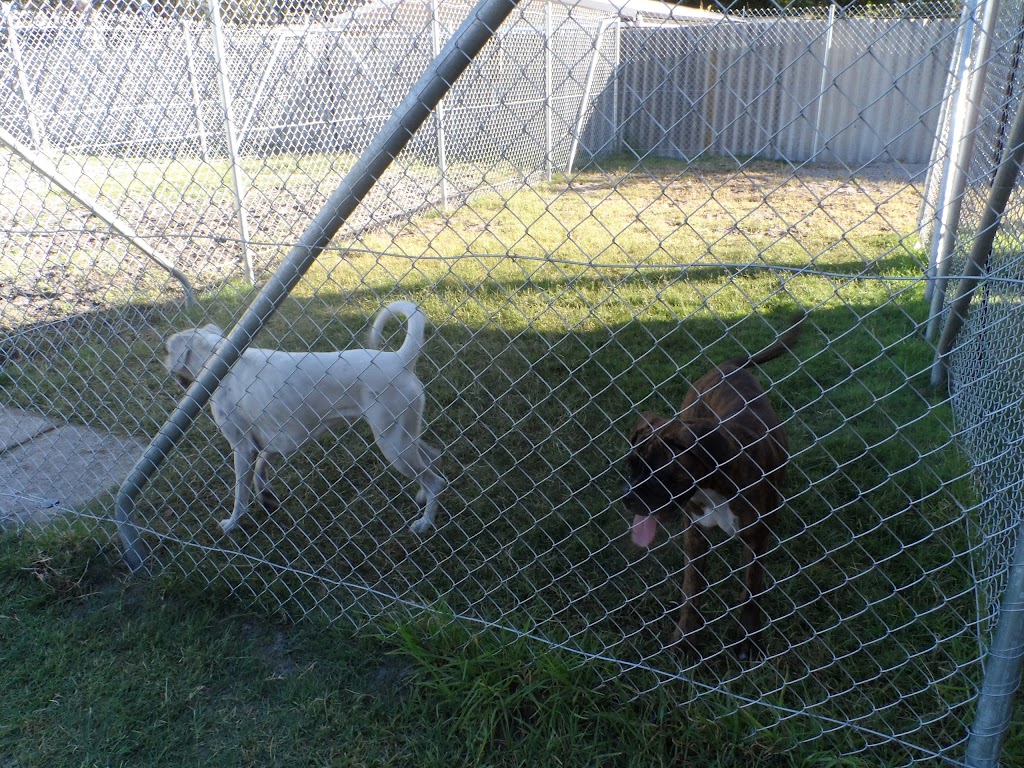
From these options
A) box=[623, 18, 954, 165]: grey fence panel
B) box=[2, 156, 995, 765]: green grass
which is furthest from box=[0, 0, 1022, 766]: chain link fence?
box=[623, 18, 954, 165]: grey fence panel

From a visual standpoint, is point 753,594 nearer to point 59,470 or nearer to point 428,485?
point 428,485

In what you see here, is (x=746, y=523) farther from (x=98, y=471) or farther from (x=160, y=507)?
(x=98, y=471)

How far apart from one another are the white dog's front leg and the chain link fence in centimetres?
7

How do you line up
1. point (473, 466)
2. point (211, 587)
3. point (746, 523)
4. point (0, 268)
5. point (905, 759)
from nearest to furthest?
point (905, 759) < point (746, 523) < point (211, 587) < point (473, 466) < point (0, 268)

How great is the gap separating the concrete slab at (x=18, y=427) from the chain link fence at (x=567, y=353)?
0.09 metres

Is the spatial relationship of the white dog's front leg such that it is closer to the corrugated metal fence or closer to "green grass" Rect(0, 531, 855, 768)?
"green grass" Rect(0, 531, 855, 768)

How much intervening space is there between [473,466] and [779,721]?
79.7 inches

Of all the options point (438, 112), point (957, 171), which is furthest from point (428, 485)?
point (438, 112)

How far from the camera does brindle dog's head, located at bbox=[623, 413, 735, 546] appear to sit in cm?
227

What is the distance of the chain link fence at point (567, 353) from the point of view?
236cm

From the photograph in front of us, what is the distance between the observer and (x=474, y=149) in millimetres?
9742

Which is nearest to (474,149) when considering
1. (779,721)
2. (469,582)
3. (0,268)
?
(0,268)

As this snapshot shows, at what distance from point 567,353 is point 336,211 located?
3.03 meters

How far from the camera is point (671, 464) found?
7.45 feet
